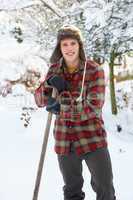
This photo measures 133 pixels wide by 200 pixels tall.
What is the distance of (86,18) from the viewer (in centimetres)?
973

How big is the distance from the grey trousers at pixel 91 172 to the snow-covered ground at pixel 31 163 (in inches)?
51.1

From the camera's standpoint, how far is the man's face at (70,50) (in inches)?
138

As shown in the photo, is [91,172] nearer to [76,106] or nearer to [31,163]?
[76,106]

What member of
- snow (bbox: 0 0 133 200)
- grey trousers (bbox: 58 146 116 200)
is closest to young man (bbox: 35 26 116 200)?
grey trousers (bbox: 58 146 116 200)

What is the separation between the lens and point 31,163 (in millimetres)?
6402

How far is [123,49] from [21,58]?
3754 millimetres

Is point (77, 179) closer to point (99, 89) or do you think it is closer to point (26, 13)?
point (99, 89)

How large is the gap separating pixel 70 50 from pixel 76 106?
401 mm

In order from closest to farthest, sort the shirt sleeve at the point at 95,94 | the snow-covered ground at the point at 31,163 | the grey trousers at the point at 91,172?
the shirt sleeve at the point at 95,94
the grey trousers at the point at 91,172
the snow-covered ground at the point at 31,163

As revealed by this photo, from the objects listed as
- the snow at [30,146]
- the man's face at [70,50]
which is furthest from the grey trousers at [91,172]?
the snow at [30,146]

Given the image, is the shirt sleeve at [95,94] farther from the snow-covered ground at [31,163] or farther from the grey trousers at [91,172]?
the snow-covered ground at [31,163]

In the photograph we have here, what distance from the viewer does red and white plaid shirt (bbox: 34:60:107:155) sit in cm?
342

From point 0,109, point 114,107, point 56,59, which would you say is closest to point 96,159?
point 56,59

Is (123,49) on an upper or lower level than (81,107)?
upper
